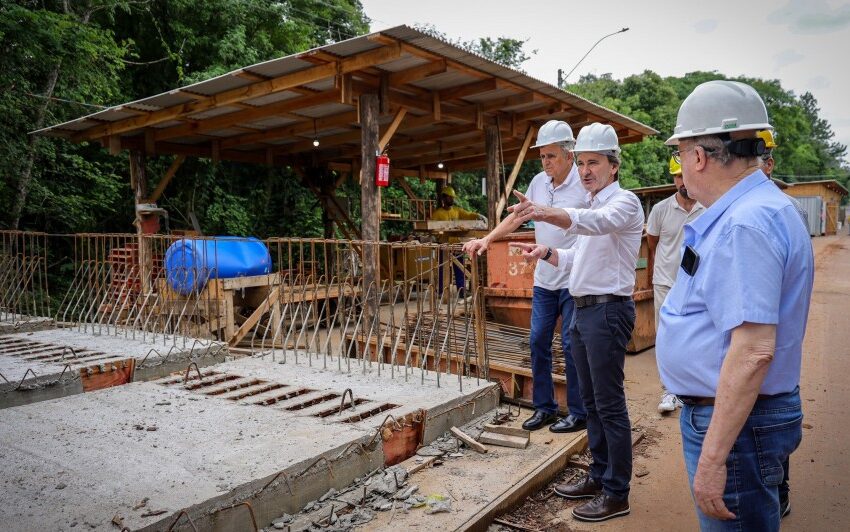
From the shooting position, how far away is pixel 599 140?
3.32 metres

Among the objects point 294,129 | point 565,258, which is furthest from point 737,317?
point 294,129

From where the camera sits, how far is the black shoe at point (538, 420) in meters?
4.30

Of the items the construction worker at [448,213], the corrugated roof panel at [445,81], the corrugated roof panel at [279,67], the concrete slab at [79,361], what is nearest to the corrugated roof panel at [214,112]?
the corrugated roof panel at [279,67]

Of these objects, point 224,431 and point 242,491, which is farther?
point 224,431

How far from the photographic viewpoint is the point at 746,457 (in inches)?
65.8

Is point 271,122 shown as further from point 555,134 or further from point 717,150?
point 717,150

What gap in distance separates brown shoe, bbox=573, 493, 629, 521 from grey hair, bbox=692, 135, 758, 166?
2188 mm

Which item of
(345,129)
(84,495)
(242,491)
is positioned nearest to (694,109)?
(242,491)

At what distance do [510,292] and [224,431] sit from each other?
192 inches

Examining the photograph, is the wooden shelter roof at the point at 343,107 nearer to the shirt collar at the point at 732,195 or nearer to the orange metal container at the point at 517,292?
the orange metal container at the point at 517,292

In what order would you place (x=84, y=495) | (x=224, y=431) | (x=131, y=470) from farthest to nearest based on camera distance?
(x=224, y=431)
(x=131, y=470)
(x=84, y=495)

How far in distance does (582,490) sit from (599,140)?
2.08 metres

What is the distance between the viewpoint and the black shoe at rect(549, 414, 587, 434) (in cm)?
423

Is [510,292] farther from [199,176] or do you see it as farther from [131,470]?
[199,176]
